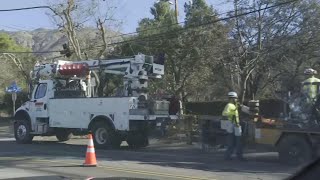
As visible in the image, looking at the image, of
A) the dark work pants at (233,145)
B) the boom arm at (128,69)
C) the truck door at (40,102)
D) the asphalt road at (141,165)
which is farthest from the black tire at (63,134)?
the dark work pants at (233,145)

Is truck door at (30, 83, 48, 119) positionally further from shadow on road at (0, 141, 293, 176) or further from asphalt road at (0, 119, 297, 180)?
asphalt road at (0, 119, 297, 180)

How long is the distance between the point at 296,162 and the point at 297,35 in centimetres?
1619

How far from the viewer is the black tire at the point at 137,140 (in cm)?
1925

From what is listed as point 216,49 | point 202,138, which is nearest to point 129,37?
point 216,49

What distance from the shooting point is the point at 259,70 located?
3173 cm

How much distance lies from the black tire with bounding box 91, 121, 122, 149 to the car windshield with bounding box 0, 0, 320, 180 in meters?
0.04

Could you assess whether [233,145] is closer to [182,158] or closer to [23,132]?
[182,158]

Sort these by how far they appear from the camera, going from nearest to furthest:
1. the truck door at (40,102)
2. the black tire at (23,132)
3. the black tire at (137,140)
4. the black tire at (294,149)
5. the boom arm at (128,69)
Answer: the black tire at (294,149), the black tire at (137,140), the boom arm at (128,69), the truck door at (40,102), the black tire at (23,132)

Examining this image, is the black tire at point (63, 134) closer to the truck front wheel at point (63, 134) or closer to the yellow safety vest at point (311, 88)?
the truck front wheel at point (63, 134)

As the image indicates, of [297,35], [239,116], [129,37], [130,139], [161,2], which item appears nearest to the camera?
[239,116]

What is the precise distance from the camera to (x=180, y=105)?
22.0 meters

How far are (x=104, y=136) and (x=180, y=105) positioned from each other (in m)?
4.12

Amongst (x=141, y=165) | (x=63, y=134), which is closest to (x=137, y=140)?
(x=63, y=134)

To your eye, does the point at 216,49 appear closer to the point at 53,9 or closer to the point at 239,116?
the point at 53,9
